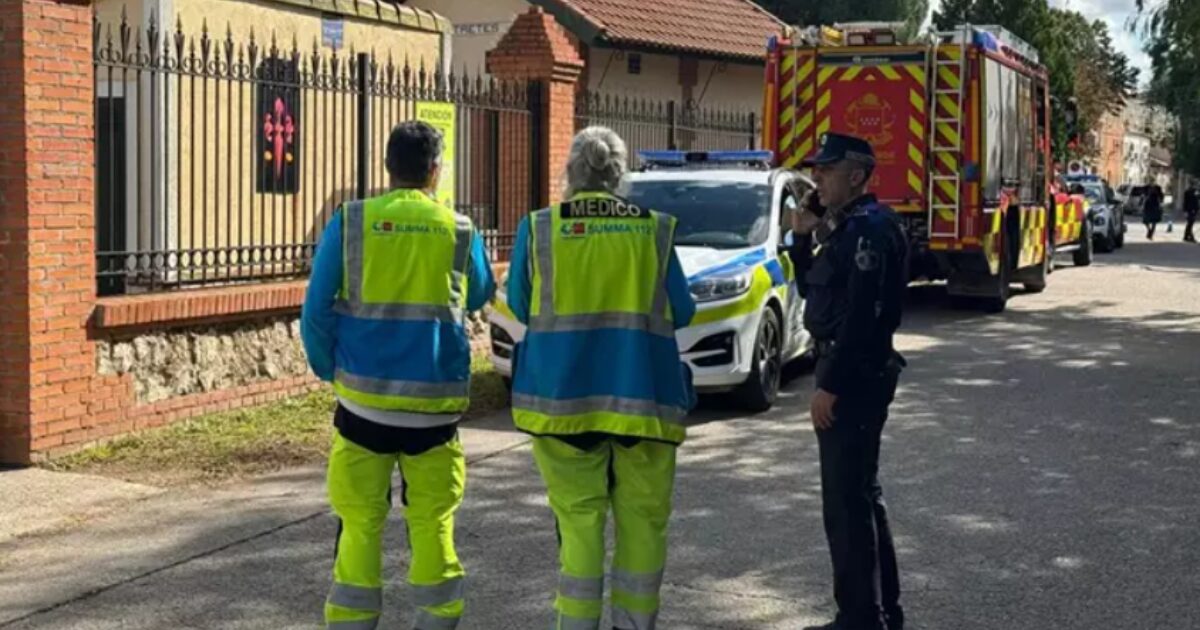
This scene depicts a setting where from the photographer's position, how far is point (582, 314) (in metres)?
4.69

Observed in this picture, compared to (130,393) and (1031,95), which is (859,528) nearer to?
(130,393)

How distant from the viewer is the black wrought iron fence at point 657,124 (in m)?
15.1

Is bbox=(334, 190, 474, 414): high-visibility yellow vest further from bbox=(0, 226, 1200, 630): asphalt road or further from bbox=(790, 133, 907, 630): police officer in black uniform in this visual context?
bbox=(790, 133, 907, 630): police officer in black uniform

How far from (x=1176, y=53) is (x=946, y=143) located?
7305 mm

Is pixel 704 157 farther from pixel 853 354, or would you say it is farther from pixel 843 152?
pixel 853 354

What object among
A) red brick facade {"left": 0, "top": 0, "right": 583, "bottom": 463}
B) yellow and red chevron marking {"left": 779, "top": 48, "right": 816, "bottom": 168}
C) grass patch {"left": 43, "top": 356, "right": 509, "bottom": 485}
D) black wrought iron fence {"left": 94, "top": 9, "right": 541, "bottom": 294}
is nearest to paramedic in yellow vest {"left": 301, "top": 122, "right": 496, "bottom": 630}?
red brick facade {"left": 0, "top": 0, "right": 583, "bottom": 463}

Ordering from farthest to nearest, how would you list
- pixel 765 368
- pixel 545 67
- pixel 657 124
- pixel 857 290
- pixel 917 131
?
pixel 657 124
pixel 917 131
pixel 545 67
pixel 765 368
pixel 857 290

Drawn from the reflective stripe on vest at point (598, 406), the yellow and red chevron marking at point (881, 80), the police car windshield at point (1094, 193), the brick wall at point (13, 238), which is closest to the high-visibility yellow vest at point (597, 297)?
the reflective stripe on vest at point (598, 406)

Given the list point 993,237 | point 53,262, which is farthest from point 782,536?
point 993,237

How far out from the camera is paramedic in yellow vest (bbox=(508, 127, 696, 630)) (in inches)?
183

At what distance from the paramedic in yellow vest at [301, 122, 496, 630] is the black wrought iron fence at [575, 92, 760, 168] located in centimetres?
1012

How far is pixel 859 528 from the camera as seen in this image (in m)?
5.21

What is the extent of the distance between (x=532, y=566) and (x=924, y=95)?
10.6 metres

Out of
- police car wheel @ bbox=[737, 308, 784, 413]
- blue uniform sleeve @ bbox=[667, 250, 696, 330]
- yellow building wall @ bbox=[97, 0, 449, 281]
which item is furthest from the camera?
yellow building wall @ bbox=[97, 0, 449, 281]
